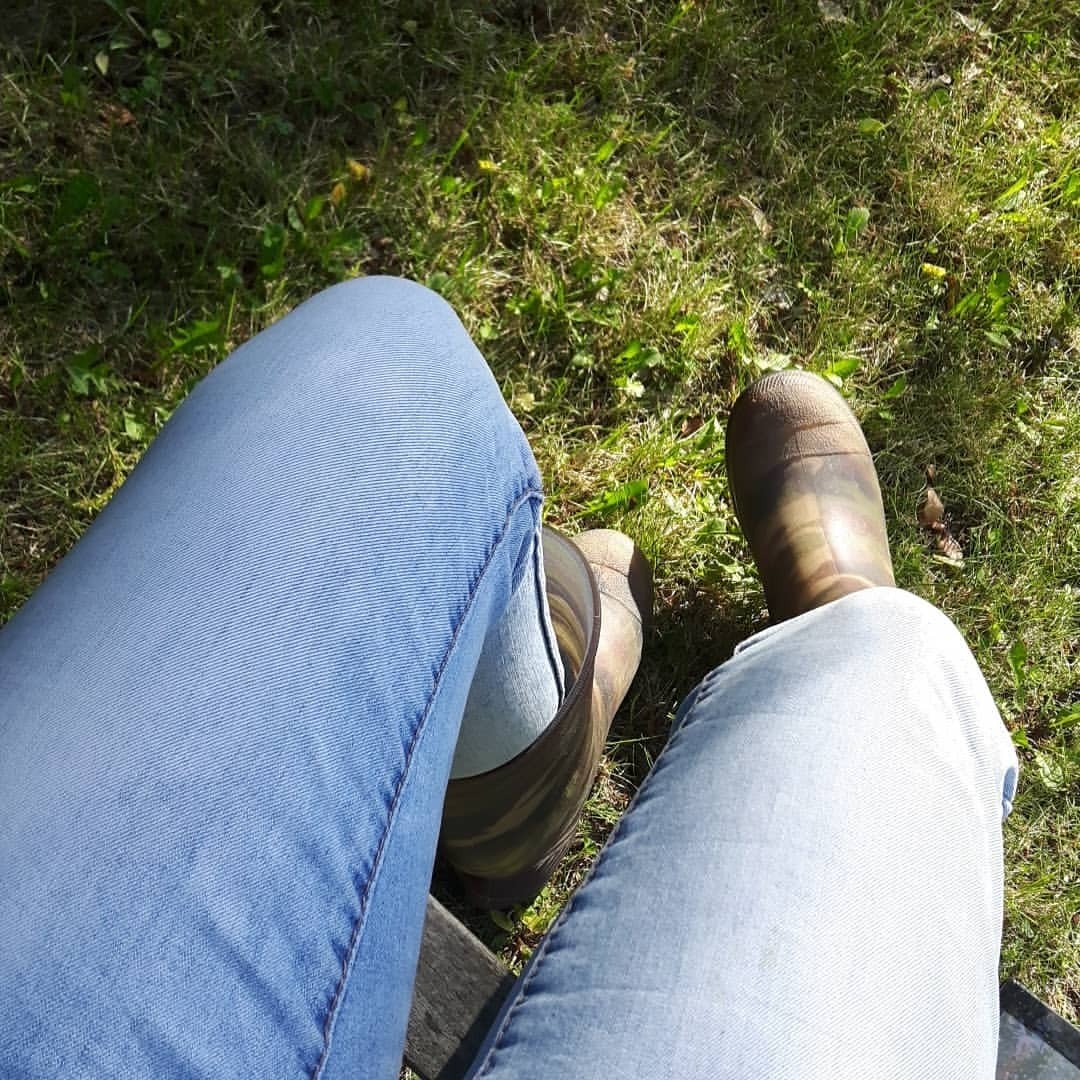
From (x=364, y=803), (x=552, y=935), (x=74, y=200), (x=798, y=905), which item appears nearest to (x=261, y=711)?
(x=364, y=803)

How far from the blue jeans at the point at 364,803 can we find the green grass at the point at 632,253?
77 cm

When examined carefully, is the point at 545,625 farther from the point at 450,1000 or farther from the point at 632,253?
the point at 632,253

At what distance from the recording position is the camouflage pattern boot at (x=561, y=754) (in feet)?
3.92

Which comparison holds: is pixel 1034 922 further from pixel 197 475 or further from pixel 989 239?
pixel 197 475

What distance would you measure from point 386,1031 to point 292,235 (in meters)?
1.40

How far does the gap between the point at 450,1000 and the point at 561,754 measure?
323 millimetres

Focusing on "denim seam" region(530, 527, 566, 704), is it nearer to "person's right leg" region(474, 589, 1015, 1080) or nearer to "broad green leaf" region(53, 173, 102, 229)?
"person's right leg" region(474, 589, 1015, 1080)

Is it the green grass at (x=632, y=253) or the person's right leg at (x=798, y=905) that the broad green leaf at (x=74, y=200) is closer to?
the green grass at (x=632, y=253)

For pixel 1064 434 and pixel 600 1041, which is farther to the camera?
pixel 1064 434

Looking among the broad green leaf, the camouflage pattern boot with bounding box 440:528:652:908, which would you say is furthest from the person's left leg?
the broad green leaf

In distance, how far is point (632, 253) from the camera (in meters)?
1.89

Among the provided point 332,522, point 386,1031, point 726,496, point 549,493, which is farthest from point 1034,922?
point 332,522

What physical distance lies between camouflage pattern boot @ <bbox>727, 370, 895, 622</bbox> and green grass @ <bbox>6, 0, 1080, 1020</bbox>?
0.38 feet

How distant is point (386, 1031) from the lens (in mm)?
781
